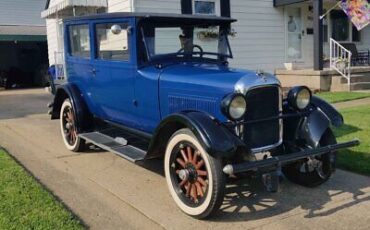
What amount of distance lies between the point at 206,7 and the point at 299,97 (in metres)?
9.62

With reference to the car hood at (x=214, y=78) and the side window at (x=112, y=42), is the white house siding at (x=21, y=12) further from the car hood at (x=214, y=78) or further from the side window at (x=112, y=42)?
the car hood at (x=214, y=78)

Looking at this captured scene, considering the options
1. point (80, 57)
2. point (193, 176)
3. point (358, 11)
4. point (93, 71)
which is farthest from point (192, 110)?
point (358, 11)

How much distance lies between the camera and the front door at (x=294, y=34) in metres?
15.7

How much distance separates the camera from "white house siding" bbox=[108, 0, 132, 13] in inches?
495

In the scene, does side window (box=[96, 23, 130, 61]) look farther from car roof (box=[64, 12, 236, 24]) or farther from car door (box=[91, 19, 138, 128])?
car roof (box=[64, 12, 236, 24])

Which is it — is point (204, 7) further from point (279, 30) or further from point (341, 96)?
point (341, 96)

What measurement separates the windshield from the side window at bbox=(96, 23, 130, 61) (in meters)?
0.29

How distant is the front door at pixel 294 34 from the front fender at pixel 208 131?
11778 millimetres

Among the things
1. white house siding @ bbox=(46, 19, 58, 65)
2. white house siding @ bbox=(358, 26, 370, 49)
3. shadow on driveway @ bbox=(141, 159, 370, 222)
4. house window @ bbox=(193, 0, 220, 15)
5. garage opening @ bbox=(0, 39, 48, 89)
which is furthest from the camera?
garage opening @ bbox=(0, 39, 48, 89)

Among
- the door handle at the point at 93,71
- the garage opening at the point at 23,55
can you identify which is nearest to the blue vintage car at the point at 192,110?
the door handle at the point at 93,71

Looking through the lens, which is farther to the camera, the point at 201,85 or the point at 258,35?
the point at 258,35

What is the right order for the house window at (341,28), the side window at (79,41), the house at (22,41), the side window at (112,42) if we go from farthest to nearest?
the house at (22,41)
the house window at (341,28)
the side window at (79,41)
the side window at (112,42)

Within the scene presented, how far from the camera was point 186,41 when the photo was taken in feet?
18.7

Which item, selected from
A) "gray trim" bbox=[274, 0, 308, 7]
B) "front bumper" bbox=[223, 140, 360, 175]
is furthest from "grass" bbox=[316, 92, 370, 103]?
"front bumper" bbox=[223, 140, 360, 175]
